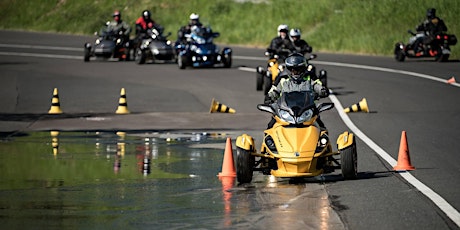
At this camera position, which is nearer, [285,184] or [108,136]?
[285,184]

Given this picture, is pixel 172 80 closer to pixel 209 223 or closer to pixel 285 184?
pixel 285 184

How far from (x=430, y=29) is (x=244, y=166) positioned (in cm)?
3166

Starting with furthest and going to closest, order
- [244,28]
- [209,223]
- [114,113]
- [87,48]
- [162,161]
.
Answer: [244,28], [87,48], [114,113], [162,161], [209,223]

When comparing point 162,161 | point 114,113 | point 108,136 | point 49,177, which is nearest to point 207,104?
point 114,113

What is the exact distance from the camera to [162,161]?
19344 millimetres

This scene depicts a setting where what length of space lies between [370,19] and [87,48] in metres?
14.6

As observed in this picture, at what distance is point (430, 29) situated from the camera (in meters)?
47.2

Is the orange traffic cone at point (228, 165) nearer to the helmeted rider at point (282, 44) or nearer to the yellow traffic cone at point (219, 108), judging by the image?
the yellow traffic cone at point (219, 108)

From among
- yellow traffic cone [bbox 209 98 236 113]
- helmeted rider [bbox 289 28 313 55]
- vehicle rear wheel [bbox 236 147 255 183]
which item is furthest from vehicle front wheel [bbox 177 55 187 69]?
vehicle rear wheel [bbox 236 147 255 183]

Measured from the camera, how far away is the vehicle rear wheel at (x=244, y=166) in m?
16.5

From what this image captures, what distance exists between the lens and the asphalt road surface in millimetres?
14727

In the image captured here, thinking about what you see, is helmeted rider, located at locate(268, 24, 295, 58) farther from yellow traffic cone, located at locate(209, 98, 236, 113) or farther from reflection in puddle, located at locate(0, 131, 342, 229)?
reflection in puddle, located at locate(0, 131, 342, 229)

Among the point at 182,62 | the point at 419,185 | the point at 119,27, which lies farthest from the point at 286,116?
the point at 119,27

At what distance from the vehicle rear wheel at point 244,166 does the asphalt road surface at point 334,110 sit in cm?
90
